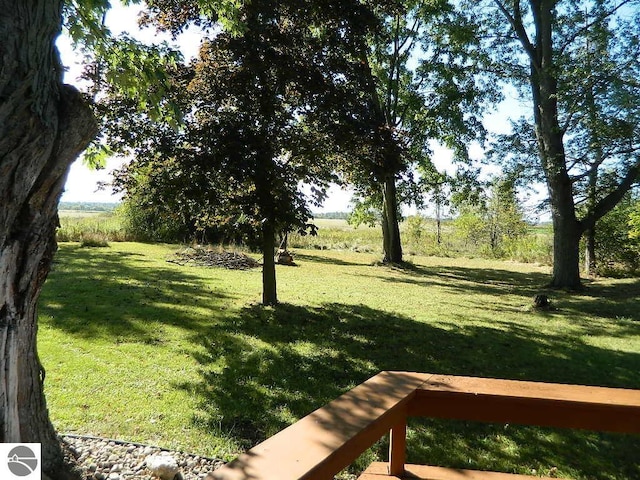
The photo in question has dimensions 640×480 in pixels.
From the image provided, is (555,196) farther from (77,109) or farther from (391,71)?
(77,109)

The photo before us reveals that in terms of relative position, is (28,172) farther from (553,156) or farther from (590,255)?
(590,255)

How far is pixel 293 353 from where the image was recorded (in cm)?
534

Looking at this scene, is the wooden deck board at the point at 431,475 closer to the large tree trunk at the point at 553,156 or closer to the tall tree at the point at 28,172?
the tall tree at the point at 28,172

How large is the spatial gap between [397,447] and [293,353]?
11.9 ft

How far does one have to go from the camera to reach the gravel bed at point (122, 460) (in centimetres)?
258

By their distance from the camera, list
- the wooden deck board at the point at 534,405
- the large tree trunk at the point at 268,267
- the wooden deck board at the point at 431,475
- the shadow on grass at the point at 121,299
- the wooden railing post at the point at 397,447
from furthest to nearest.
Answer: the large tree trunk at the point at 268,267
the shadow on grass at the point at 121,299
the wooden deck board at the point at 431,475
the wooden railing post at the point at 397,447
the wooden deck board at the point at 534,405

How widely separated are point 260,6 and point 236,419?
18.4 feet

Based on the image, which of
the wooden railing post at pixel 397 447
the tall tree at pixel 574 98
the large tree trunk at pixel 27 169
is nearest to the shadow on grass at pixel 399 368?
the wooden railing post at pixel 397 447

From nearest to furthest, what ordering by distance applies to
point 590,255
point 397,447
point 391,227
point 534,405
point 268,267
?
point 534,405 → point 397,447 → point 268,267 → point 590,255 → point 391,227

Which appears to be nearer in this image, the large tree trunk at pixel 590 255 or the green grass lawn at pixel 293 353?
the green grass lawn at pixel 293 353

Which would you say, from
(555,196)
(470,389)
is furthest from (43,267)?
(555,196)

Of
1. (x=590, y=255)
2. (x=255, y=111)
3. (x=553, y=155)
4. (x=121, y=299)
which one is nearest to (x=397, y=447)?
(x=255, y=111)

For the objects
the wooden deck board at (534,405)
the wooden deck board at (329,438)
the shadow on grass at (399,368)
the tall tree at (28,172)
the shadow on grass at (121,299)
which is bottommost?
the shadow on grass at (399,368)

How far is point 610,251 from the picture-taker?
15539mm
